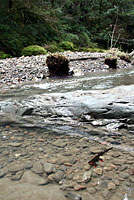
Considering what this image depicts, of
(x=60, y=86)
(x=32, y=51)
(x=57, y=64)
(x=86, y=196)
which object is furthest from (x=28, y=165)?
(x=32, y=51)

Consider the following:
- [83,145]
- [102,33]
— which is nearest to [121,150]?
[83,145]

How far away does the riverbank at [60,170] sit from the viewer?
118 cm

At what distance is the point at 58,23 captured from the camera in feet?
55.8

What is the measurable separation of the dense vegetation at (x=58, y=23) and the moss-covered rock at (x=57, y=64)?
5.84 meters

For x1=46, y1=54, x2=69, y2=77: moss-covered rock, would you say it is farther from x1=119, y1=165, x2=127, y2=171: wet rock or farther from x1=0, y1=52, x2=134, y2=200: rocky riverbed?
x1=119, y1=165, x2=127, y2=171: wet rock

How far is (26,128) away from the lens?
2.29 m

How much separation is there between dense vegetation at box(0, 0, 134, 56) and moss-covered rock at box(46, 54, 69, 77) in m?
5.84

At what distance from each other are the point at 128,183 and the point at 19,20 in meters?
16.2

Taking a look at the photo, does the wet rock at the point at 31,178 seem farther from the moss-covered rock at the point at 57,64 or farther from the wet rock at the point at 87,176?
the moss-covered rock at the point at 57,64

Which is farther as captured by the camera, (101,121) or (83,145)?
(101,121)

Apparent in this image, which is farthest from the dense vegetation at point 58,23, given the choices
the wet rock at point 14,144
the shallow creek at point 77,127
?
the wet rock at point 14,144

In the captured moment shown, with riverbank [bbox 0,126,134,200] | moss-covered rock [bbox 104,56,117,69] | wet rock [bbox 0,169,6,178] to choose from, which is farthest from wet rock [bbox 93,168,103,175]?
moss-covered rock [bbox 104,56,117,69]

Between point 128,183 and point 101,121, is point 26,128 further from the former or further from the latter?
point 128,183

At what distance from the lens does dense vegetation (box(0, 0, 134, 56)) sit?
13.6 meters
